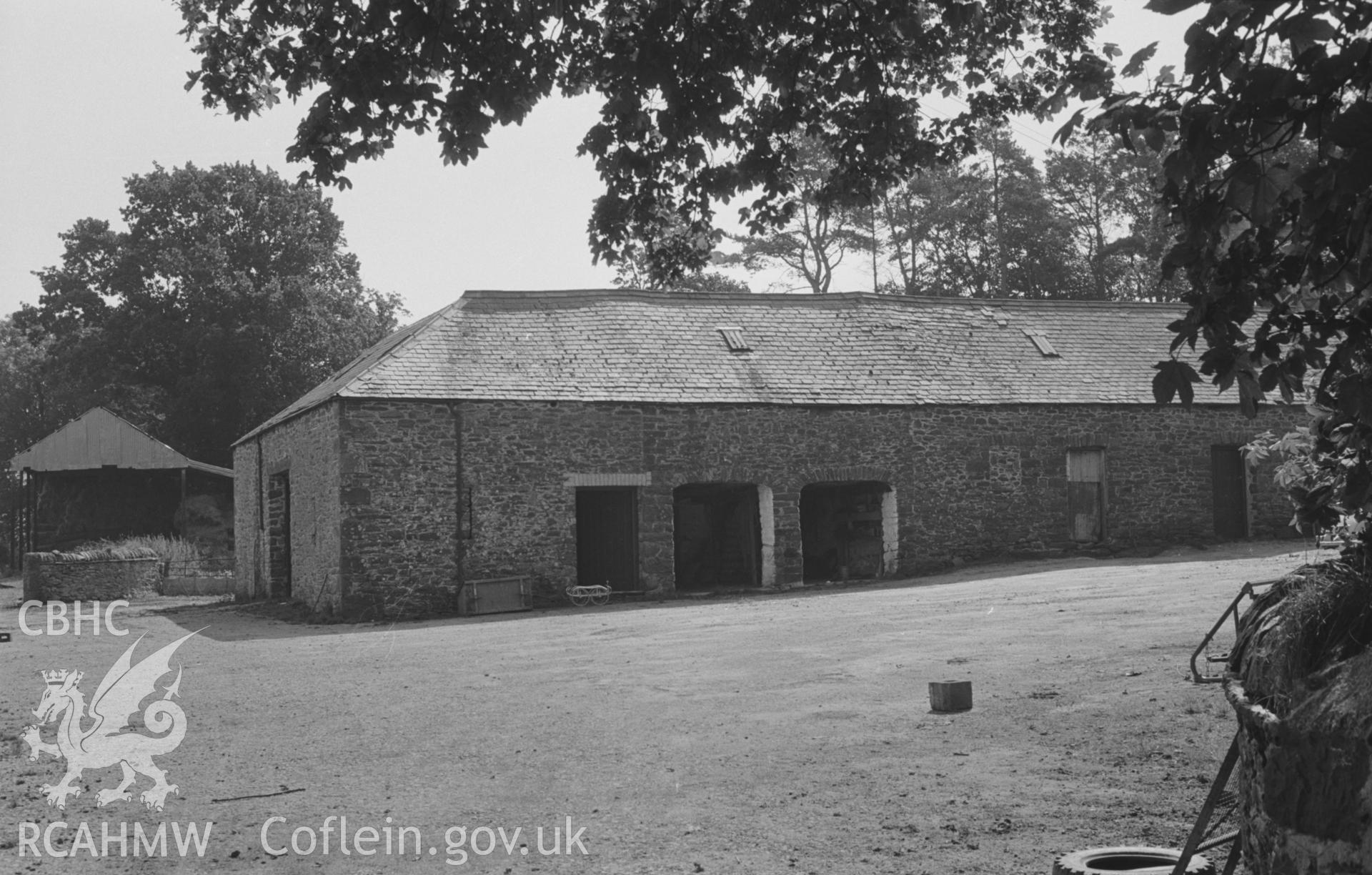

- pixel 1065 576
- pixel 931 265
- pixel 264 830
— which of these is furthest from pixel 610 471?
pixel 931 265

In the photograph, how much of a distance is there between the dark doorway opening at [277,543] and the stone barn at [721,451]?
0.06 metres

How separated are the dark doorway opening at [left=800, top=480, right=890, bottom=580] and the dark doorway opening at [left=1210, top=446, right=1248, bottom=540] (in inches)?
277

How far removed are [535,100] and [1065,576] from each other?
14.3 metres

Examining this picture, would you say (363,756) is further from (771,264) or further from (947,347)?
(771,264)

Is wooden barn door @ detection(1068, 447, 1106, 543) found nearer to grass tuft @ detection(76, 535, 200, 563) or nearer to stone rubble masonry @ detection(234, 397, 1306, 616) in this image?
stone rubble masonry @ detection(234, 397, 1306, 616)

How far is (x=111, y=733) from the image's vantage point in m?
8.88

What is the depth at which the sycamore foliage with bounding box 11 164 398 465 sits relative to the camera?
4303cm

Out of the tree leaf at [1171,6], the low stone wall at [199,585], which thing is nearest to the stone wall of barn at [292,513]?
the low stone wall at [199,585]

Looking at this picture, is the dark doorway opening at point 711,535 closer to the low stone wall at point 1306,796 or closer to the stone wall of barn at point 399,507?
the stone wall of barn at point 399,507

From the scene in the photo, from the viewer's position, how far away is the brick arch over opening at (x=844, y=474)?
22828mm

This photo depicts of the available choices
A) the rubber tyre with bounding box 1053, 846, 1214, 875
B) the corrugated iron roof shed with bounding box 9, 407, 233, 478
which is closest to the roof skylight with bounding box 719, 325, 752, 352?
the corrugated iron roof shed with bounding box 9, 407, 233, 478

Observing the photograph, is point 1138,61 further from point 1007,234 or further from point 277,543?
point 1007,234

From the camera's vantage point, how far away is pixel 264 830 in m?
6.32

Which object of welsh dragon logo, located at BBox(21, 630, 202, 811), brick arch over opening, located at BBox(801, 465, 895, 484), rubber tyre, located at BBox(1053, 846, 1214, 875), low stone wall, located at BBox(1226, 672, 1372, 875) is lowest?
welsh dragon logo, located at BBox(21, 630, 202, 811)
